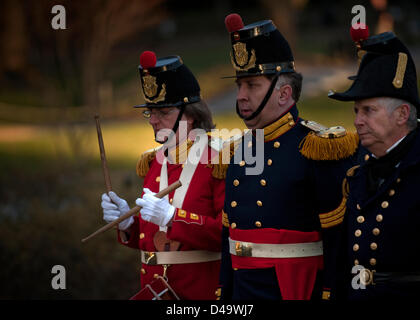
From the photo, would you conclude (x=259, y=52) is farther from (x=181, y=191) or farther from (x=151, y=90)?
(x=181, y=191)

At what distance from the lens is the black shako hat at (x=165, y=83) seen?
405 centimetres

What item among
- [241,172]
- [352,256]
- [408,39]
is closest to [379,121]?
[352,256]

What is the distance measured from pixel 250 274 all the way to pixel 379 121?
3.72ft

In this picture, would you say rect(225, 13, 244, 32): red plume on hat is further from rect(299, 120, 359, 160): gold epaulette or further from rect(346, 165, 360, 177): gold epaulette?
rect(346, 165, 360, 177): gold epaulette

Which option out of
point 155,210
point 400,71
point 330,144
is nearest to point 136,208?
point 155,210

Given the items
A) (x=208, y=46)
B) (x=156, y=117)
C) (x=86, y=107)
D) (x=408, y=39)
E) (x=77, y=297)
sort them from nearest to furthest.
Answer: (x=156, y=117) < (x=77, y=297) < (x=86, y=107) < (x=408, y=39) < (x=208, y=46)

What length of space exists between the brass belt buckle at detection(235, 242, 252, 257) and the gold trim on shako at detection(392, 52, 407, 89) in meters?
1.19

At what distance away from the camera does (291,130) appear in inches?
138

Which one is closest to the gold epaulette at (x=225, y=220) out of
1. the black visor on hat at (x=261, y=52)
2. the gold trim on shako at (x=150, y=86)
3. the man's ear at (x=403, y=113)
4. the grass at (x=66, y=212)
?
the black visor on hat at (x=261, y=52)

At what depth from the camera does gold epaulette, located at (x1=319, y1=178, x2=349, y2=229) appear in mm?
3219

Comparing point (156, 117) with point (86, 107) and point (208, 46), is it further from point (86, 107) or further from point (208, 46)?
point (208, 46)

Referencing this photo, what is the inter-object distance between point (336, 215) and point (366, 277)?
45 cm

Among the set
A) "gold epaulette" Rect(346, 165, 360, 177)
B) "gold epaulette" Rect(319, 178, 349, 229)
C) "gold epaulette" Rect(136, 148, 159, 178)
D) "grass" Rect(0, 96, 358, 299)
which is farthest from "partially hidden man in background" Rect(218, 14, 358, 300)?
"grass" Rect(0, 96, 358, 299)

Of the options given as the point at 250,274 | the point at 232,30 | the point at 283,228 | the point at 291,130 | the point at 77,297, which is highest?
the point at 232,30
